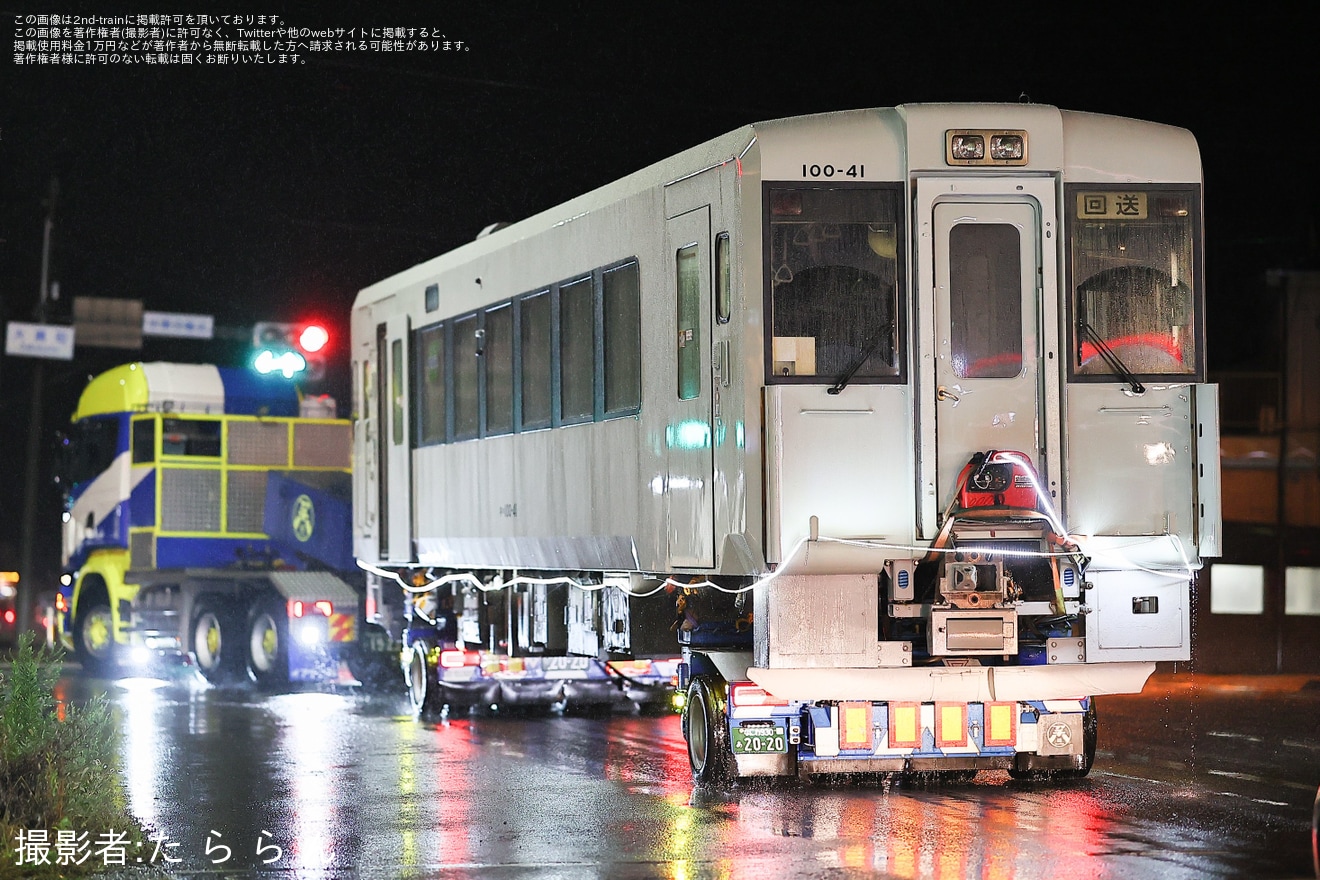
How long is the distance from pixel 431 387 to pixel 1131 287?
7.48 m

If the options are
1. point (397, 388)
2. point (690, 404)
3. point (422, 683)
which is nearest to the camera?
point (690, 404)

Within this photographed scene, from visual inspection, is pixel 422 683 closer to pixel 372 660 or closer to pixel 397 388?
pixel 397 388

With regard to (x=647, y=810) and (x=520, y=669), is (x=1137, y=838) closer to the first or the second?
(x=647, y=810)

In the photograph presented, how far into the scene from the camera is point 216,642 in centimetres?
2291

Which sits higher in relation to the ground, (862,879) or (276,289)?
(276,289)

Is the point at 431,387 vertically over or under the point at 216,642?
over

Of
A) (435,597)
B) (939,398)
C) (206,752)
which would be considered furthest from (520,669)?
(939,398)

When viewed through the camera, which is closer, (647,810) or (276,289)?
(647,810)

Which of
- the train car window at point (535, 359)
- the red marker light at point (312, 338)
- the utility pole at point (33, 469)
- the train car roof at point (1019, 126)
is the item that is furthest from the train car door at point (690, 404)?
the utility pole at point (33, 469)

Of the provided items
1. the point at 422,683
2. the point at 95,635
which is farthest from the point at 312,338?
the point at 95,635

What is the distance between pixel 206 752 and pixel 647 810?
5.03 m

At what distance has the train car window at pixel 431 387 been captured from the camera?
54.4 ft

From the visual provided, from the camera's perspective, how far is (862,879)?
8.55 metres

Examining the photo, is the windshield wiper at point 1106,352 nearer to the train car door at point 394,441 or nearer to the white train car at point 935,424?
the white train car at point 935,424
